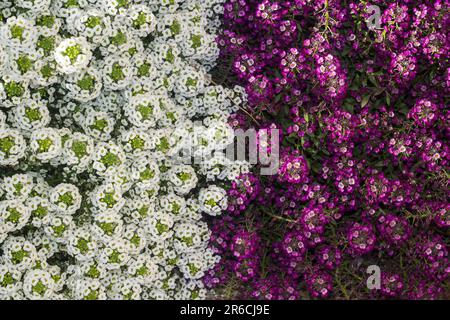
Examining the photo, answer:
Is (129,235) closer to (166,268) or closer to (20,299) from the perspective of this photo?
(166,268)

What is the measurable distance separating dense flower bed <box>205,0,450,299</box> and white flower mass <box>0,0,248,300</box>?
0.76 feet

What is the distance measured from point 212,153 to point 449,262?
1753mm

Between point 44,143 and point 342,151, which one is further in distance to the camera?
point 342,151

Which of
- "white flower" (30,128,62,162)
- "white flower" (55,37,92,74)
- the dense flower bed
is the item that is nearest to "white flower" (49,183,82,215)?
"white flower" (30,128,62,162)

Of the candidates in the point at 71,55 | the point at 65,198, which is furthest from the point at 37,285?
the point at 71,55

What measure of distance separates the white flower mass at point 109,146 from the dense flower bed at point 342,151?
A: 233 millimetres

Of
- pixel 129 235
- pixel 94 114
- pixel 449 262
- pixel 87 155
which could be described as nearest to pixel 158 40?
pixel 94 114

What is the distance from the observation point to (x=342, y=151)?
12.4 feet

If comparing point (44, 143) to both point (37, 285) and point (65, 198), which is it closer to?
point (65, 198)

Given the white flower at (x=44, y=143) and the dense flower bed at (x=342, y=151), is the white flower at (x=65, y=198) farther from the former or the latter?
the dense flower bed at (x=342, y=151)

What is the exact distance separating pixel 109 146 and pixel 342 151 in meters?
1.54

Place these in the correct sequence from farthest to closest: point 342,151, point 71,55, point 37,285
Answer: point 342,151
point 37,285
point 71,55

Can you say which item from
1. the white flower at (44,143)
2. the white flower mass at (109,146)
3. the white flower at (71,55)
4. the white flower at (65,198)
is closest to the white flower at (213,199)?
the white flower mass at (109,146)

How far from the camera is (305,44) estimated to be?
12.2 feet
